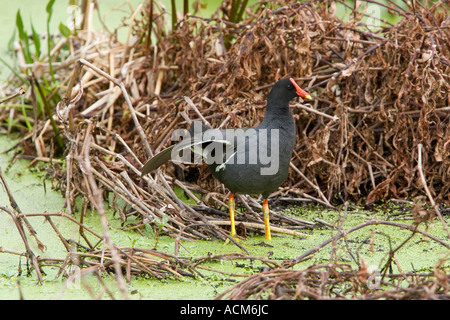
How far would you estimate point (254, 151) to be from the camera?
308cm

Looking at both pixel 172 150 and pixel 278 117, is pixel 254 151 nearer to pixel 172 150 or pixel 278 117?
pixel 278 117

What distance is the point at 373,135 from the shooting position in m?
3.73

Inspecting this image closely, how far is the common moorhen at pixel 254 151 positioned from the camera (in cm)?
307

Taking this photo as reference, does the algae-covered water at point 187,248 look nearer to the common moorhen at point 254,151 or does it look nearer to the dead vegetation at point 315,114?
the dead vegetation at point 315,114

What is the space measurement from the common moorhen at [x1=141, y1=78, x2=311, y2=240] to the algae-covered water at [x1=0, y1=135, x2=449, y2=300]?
0.27 m

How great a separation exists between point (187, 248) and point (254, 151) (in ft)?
1.88

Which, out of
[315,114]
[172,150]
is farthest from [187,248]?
[315,114]

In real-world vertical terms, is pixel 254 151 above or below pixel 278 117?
below

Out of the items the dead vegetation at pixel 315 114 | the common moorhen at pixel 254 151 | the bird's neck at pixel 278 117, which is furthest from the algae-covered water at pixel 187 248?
the bird's neck at pixel 278 117

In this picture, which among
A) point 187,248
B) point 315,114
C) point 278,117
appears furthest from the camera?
point 315,114

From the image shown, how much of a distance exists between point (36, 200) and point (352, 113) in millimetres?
1944

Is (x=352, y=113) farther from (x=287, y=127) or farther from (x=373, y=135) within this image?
(x=287, y=127)

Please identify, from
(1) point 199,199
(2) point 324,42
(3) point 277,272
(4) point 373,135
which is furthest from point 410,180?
(3) point 277,272
